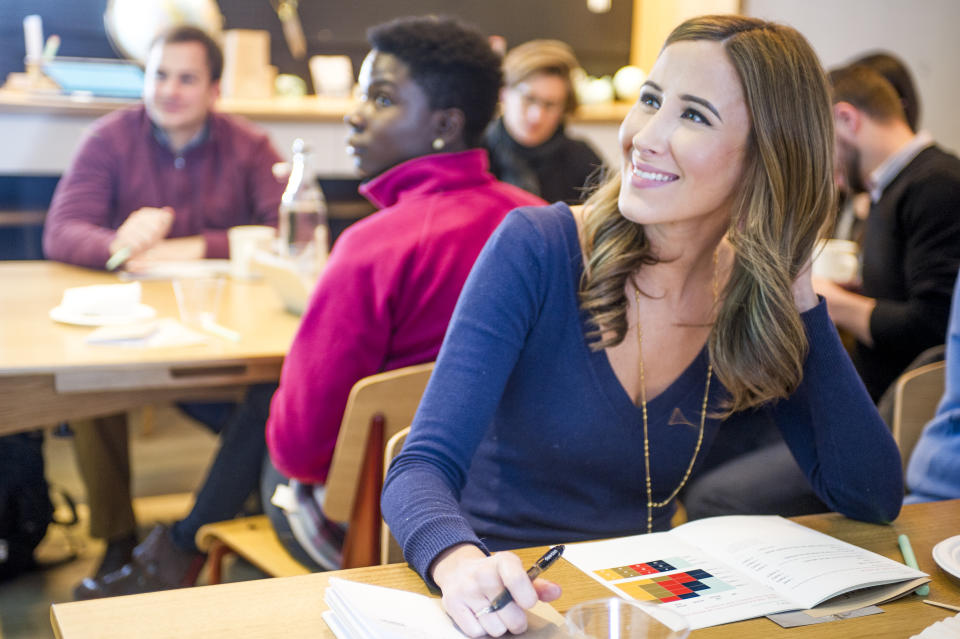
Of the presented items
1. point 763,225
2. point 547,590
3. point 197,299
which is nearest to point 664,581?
point 547,590

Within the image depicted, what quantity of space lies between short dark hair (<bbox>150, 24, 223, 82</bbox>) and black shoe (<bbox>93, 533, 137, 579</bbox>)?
4.60 feet

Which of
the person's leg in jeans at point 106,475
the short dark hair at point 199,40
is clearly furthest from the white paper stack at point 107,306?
the short dark hair at point 199,40

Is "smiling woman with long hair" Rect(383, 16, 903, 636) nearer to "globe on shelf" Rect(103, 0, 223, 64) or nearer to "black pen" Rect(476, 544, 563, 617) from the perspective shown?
"black pen" Rect(476, 544, 563, 617)

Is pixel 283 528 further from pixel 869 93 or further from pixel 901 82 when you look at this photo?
pixel 901 82

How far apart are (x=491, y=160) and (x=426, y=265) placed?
205cm

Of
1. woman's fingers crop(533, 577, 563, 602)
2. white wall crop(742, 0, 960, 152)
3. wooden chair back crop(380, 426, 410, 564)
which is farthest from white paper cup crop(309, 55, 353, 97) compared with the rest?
woman's fingers crop(533, 577, 563, 602)

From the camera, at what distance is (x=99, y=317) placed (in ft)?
5.93


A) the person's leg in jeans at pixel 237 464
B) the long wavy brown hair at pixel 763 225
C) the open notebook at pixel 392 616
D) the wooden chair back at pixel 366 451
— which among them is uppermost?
the long wavy brown hair at pixel 763 225

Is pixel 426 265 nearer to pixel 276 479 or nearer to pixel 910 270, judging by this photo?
pixel 276 479

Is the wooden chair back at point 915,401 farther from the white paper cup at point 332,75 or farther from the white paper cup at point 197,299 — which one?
the white paper cup at point 332,75

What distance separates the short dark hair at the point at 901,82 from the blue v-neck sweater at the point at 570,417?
1552 millimetres

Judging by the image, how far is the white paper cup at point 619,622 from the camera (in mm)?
670

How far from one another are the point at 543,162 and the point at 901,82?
4.27ft

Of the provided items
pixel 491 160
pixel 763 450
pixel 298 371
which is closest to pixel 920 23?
pixel 491 160
